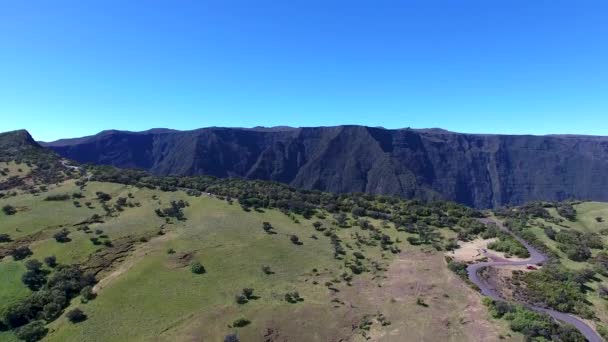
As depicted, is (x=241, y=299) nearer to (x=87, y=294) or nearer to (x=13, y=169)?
(x=87, y=294)

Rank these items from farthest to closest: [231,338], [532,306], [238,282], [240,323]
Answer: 1. [238,282]
2. [532,306]
3. [240,323]
4. [231,338]

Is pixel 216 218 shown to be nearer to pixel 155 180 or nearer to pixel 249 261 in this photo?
pixel 249 261

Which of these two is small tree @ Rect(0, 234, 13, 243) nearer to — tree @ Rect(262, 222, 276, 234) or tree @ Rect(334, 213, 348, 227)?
tree @ Rect(262, 222, 276, 234)

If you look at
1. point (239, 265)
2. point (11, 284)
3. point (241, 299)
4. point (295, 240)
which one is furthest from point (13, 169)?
point (241, 299)

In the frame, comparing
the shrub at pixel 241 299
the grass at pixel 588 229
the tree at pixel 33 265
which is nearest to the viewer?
the shrub at pixel 241 299

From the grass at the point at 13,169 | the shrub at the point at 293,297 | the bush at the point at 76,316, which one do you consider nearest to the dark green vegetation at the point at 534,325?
the shrub at the point at 293,297

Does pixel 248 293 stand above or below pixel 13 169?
below

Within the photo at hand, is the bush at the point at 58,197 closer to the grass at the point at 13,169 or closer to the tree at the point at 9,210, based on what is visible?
the tree at the point at 9,210

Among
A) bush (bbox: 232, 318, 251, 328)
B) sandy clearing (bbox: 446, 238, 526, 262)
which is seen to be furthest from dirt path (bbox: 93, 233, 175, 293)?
sandy clearing (bbox: 446, 238, 526, 262)
